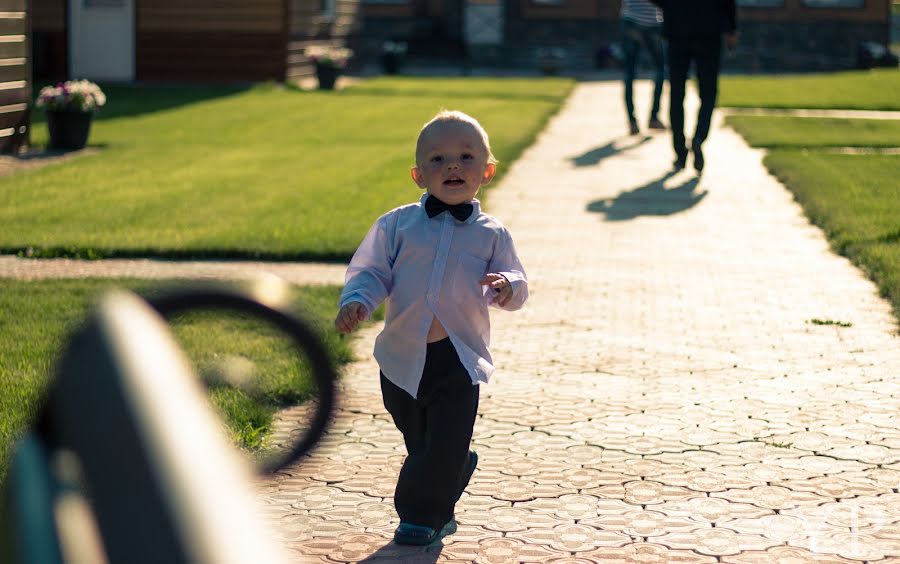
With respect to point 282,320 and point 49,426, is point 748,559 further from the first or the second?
point 49,426

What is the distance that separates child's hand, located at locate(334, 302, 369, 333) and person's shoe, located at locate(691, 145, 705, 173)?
9.73 m

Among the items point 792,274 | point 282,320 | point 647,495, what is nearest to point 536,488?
point 647,495

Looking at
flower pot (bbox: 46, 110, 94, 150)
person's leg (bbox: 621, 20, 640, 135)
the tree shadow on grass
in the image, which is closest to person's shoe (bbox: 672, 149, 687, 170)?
person's leg (bbox: 621, 20, 640, 135)

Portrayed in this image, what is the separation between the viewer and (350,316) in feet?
12.8

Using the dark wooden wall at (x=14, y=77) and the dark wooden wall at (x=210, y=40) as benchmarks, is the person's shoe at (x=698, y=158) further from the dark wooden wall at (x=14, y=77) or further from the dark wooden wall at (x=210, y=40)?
the dark wooden wall at (x=210, y=40)

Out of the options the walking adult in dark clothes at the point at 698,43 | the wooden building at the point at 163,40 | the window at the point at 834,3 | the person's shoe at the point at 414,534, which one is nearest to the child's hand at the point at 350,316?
the person's shoe at the point at 414,534

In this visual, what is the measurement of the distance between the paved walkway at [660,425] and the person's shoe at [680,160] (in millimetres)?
3787

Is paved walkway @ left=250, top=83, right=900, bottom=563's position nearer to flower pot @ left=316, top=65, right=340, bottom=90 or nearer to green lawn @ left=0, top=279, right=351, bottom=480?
green lawn @ left=0, top=279, right=351, bottom=480

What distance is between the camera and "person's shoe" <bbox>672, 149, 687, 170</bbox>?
1370 centimetres

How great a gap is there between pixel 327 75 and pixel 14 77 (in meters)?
12.7

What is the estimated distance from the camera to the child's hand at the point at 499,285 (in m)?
3.96

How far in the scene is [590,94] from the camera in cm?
2777

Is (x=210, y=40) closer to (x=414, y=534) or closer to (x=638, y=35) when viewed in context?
(x=638, y=35)

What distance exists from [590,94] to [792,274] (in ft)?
63.9
